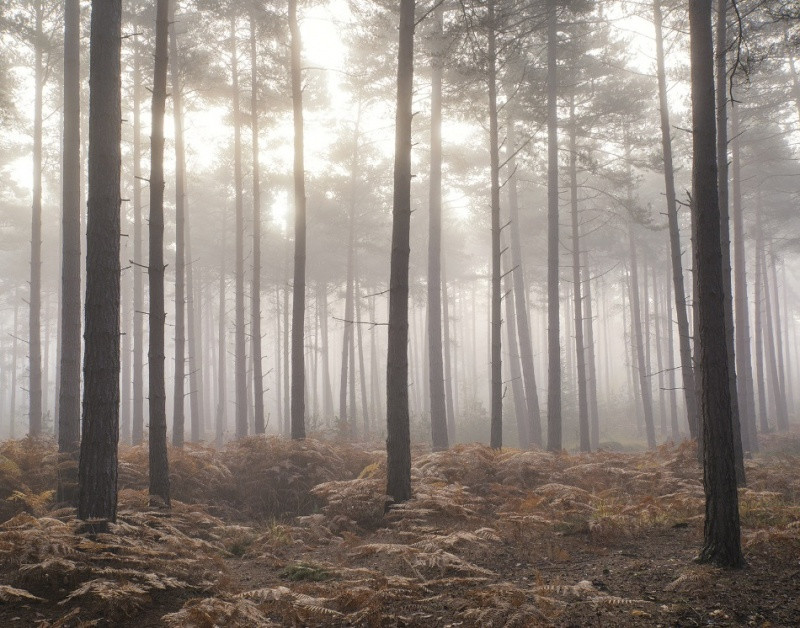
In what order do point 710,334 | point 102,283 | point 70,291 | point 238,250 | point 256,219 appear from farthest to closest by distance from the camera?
point 238,250, point 256,219, point 70,291, point 102,283, point 710,334

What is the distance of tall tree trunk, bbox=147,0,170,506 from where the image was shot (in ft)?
29.7

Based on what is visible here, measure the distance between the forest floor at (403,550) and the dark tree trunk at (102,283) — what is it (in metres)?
0.58

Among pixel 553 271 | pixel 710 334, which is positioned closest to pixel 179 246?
pixel 553 271

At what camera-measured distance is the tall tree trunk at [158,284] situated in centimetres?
905

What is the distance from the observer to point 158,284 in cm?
907

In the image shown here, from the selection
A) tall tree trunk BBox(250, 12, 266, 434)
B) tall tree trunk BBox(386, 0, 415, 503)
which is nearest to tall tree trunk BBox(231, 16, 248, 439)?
tall tree trunk BBox(250, 12, 266, 434)

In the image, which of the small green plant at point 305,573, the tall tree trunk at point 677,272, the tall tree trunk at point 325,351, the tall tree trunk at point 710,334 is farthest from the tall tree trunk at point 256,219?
the tall tree trunk at point 710,334

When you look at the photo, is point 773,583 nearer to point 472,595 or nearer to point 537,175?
point 472,595

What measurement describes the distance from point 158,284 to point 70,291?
2450mm

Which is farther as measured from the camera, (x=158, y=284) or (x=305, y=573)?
(x=158, y=284)

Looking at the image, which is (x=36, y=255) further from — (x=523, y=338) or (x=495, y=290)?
(x=523, y=338)

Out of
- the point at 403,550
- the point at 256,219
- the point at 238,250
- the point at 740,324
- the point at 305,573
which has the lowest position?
the point at 305,573

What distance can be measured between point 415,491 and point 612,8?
14.8 m

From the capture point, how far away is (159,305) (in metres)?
9.27
